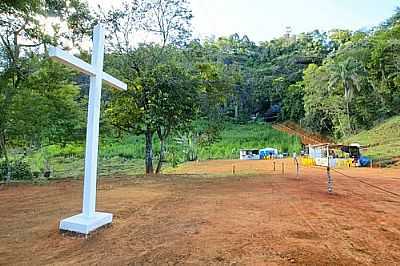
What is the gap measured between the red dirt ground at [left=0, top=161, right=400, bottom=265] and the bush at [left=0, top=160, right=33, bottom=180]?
7061 millimetres

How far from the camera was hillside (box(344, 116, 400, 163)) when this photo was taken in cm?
2223

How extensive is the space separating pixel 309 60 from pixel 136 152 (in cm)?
3183

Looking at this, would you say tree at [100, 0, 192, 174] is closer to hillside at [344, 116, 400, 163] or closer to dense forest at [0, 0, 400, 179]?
dense forest at [0, 0, 400, 179]

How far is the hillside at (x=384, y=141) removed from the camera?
22.2m

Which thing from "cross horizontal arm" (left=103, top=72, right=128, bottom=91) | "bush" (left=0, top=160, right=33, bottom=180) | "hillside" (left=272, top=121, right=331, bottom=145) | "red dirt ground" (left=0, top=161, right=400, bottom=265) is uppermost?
"hillside" (left=272, top=121, right=331, bottom=145)

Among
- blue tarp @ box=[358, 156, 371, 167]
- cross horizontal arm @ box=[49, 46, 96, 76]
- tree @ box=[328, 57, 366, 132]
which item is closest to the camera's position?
cross horizontal arm @ box=[49, 46, 96, 76]

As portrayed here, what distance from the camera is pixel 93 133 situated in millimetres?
4816

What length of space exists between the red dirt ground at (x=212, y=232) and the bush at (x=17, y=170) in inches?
278

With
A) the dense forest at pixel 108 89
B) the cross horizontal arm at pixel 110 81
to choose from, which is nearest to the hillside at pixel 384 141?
the dense forest at pixel 108 89

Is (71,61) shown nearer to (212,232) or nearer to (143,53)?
(212,232)

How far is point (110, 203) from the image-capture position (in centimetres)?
652

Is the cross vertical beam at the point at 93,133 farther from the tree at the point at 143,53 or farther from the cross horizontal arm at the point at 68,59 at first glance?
the tree at the point at 143,53

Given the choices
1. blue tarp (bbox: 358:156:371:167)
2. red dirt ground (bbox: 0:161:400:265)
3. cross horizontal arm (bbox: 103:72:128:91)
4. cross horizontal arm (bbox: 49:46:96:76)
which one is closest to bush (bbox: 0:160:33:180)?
red dirt ground (bbox: 0:161:400:265)

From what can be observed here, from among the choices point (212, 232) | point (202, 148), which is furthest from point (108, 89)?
point (202, 148)
